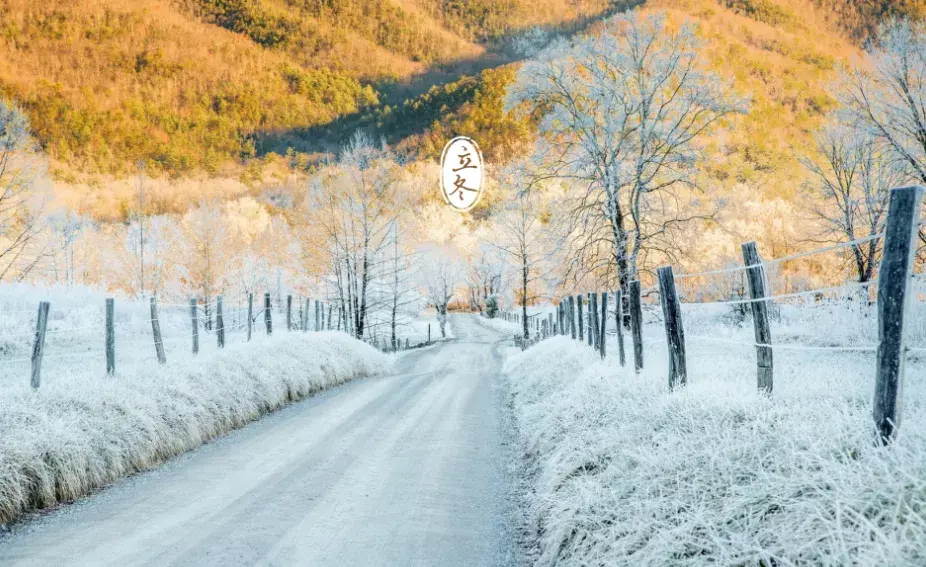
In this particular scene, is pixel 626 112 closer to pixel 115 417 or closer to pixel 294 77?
pixel 115 417

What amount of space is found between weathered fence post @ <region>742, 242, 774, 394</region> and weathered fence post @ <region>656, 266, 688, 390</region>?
76 cm

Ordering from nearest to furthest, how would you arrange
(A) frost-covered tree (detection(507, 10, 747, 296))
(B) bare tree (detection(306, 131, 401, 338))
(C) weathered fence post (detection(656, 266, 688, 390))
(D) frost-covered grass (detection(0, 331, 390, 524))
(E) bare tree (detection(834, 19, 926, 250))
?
(D) frost-covered grass (detection(0, 331, 390, 524)) → (C) weathered fence post (detection(656, 266, 688, 390)) → (E) bare tree (detection(834, 19, 926, 250)) → (A) frost-covered tree (detection(507, 10, 747, 296)) → (B) bare tree (detection(306, 131, 401, 338))

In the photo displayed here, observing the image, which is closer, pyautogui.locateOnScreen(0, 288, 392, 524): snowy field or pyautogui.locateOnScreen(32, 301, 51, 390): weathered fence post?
pyautogui.locateOnScreen(0, 288, 392, 524): snowy field

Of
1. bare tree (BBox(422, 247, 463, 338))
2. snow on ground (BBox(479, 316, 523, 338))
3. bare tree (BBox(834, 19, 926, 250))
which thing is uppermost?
bare tree (BBox(834, 19, 926, 250))

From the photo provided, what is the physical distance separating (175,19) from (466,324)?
617ft

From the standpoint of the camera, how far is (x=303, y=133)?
139m

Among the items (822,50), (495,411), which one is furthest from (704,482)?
(822,50)

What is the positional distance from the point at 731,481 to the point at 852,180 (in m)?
25.5

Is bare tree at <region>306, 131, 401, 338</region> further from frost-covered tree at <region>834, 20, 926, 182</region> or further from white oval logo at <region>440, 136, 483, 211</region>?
frost-covered tree at <region>834, 20, 926, 182</region>

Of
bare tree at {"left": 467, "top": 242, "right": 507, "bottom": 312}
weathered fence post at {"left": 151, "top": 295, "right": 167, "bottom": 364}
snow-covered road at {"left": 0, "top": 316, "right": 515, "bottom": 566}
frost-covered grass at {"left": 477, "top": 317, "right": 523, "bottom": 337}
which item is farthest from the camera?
bare tree at {"left": 467, "top": 242, "right": 507, "bottom": 312}

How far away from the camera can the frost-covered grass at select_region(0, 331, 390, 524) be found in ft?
16.3

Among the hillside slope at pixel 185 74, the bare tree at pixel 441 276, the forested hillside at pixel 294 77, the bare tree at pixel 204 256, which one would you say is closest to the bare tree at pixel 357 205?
the bare tree at pixel 204 256

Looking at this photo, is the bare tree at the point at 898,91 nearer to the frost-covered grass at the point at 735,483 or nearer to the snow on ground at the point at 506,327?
the frost-covered grass at the point at 735,483

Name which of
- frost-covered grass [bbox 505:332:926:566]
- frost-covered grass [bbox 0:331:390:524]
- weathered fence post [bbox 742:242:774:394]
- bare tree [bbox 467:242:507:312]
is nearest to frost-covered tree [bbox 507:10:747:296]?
weathered fence post [bbox 742:242:774:394]
